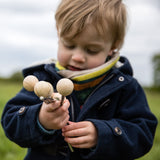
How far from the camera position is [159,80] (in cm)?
1873

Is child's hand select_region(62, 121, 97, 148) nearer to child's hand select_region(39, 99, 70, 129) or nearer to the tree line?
child's hand select_region(39, 99, 70, 129)

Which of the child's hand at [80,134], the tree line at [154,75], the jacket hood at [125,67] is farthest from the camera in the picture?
the tree line at [154,75]

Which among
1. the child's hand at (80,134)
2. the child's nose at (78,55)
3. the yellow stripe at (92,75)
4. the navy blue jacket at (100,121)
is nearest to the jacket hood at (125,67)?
the navy blue jacket at (100,121)

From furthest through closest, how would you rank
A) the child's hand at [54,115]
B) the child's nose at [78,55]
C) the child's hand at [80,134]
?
the child's nose at [78,55], the child's hand at [80,134], the child's hand at [54,115]

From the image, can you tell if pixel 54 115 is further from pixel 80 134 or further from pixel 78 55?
pixel 78 55

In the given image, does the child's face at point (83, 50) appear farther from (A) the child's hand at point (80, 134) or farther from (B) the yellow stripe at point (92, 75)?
(A) the child's hand at point (80, 134)

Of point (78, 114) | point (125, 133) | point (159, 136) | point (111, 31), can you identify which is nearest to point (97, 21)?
point (111, 31)

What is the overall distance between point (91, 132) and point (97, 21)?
638mm

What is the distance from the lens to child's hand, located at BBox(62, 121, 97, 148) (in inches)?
50.5

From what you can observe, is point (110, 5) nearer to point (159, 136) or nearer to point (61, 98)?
point (61, 98)

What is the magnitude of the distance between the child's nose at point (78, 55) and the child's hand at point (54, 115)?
0.36 metres

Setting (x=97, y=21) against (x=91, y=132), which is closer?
(x=91, y=132)

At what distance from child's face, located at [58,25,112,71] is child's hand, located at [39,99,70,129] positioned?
0.38 metres

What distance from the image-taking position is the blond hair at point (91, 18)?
4.75ft
